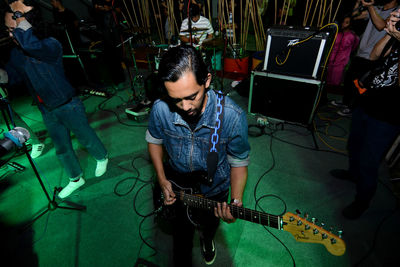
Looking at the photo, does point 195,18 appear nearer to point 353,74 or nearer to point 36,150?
point 353,74

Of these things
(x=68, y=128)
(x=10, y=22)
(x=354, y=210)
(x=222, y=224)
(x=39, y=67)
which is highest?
(x=10, y=22)

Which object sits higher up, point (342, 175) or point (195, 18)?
point (195, 18)

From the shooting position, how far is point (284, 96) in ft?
12.3

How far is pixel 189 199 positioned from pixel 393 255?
2154 millimetres

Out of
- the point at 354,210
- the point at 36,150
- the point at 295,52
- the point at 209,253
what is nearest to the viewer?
the point at 209,253

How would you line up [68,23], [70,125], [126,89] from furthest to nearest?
[126,89], [68,23], [70,125]

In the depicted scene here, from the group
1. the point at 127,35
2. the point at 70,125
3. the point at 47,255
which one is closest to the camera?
the point at 47,255

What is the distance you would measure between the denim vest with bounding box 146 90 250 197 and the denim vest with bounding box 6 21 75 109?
4.36 ft

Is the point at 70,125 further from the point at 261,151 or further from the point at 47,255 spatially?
the point at 261,151

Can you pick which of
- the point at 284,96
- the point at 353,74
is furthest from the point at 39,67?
the point at 353,74

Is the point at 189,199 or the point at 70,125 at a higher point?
the point at 70,125

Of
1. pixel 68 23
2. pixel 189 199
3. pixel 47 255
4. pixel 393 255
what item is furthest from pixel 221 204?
pixel 68 23

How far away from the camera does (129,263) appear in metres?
2.17

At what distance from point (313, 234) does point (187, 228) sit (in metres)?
1.20
